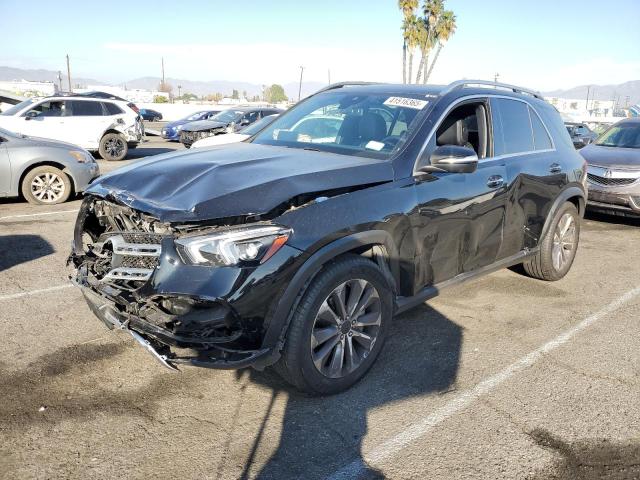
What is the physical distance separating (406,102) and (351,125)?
0.44 m

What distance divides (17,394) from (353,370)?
204cm

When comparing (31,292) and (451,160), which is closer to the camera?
(451,160)

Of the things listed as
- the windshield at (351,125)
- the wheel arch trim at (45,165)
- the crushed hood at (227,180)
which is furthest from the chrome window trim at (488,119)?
the wheel arch trim at (45,165)

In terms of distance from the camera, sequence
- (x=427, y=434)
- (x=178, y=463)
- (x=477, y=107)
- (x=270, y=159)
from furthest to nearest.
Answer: (x=477, y=107) < (x=270, y=159) < (x=427, y=434) < (x=178, y=463)

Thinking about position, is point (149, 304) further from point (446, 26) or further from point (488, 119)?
point (446, 26)

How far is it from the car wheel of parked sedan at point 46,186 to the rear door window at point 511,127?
7.44 m

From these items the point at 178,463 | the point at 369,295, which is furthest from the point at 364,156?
the point at 178,463

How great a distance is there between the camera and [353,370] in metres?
3.34

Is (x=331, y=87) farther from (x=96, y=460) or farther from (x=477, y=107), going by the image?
(x=96, y=460)

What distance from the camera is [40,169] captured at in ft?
29.1

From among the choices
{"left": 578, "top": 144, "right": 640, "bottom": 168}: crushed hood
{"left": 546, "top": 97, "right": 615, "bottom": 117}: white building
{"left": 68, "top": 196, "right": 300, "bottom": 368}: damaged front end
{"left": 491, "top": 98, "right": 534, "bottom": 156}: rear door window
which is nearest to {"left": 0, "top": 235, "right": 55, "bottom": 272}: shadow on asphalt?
{"left": 68, "top": 196, "right": 300, "bottom": 368}: damaged front end

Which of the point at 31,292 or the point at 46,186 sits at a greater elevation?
the point at 46,186

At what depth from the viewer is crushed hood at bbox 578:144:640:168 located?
329 inches

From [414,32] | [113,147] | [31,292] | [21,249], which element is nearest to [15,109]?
[113,147]
